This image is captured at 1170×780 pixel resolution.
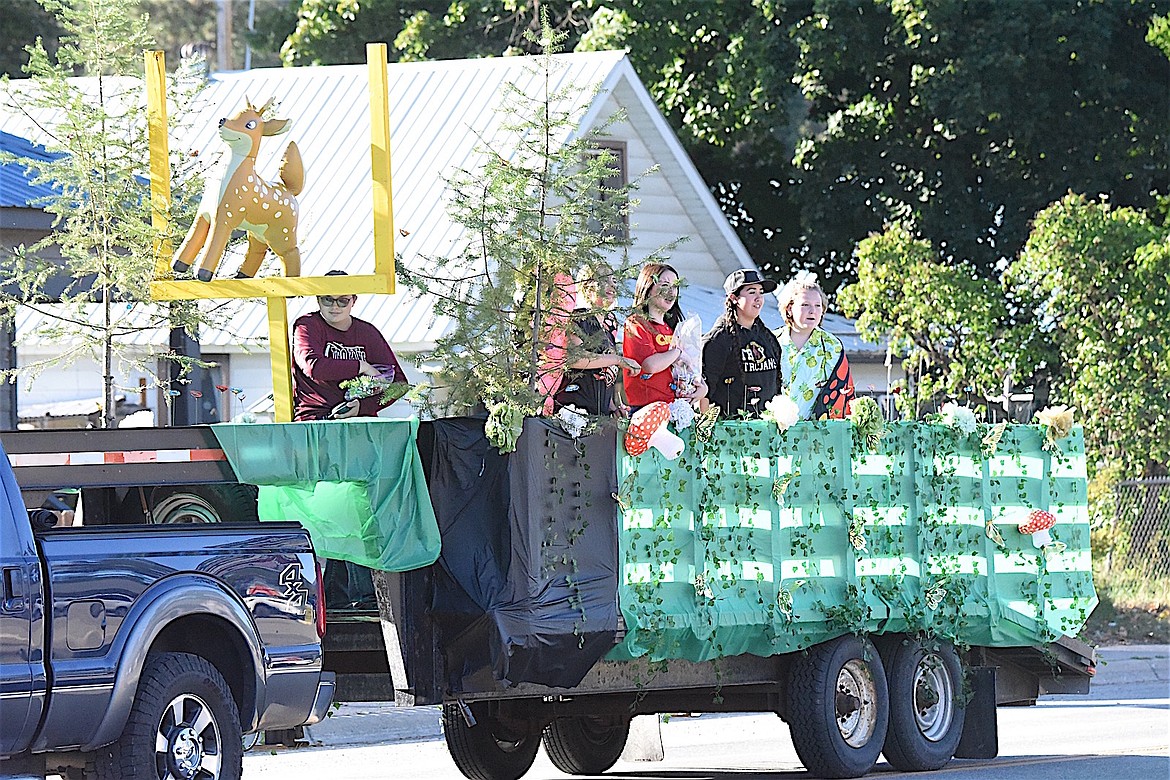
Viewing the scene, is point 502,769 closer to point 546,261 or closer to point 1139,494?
point 546,261

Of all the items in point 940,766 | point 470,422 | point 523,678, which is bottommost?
point 940,766

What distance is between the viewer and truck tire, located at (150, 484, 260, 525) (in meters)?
9.21

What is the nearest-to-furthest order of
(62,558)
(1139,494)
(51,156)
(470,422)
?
(62,558)
(470,422)
(51,156)
(1139,494)

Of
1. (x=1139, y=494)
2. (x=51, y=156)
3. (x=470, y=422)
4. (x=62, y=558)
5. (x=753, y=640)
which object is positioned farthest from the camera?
(x=1139, y=494)

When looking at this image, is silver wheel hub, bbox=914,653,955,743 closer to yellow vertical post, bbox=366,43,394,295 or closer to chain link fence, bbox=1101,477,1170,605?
yellow vertical post, bbox=366,43,394,295

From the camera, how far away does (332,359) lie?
1003 cm

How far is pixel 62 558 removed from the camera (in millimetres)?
7336

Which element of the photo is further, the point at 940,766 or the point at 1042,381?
the point at 1042,381

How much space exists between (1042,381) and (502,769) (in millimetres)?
14470

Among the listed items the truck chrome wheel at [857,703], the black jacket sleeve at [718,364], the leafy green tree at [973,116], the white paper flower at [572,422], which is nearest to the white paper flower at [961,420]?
the black jacket sleeve at [718,364]

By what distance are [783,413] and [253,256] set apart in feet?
9.66

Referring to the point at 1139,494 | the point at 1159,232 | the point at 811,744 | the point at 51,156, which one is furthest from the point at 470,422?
the point at 1159,232

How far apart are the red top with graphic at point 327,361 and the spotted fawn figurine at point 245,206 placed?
1.63 ft

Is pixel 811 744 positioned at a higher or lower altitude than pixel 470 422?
lower
